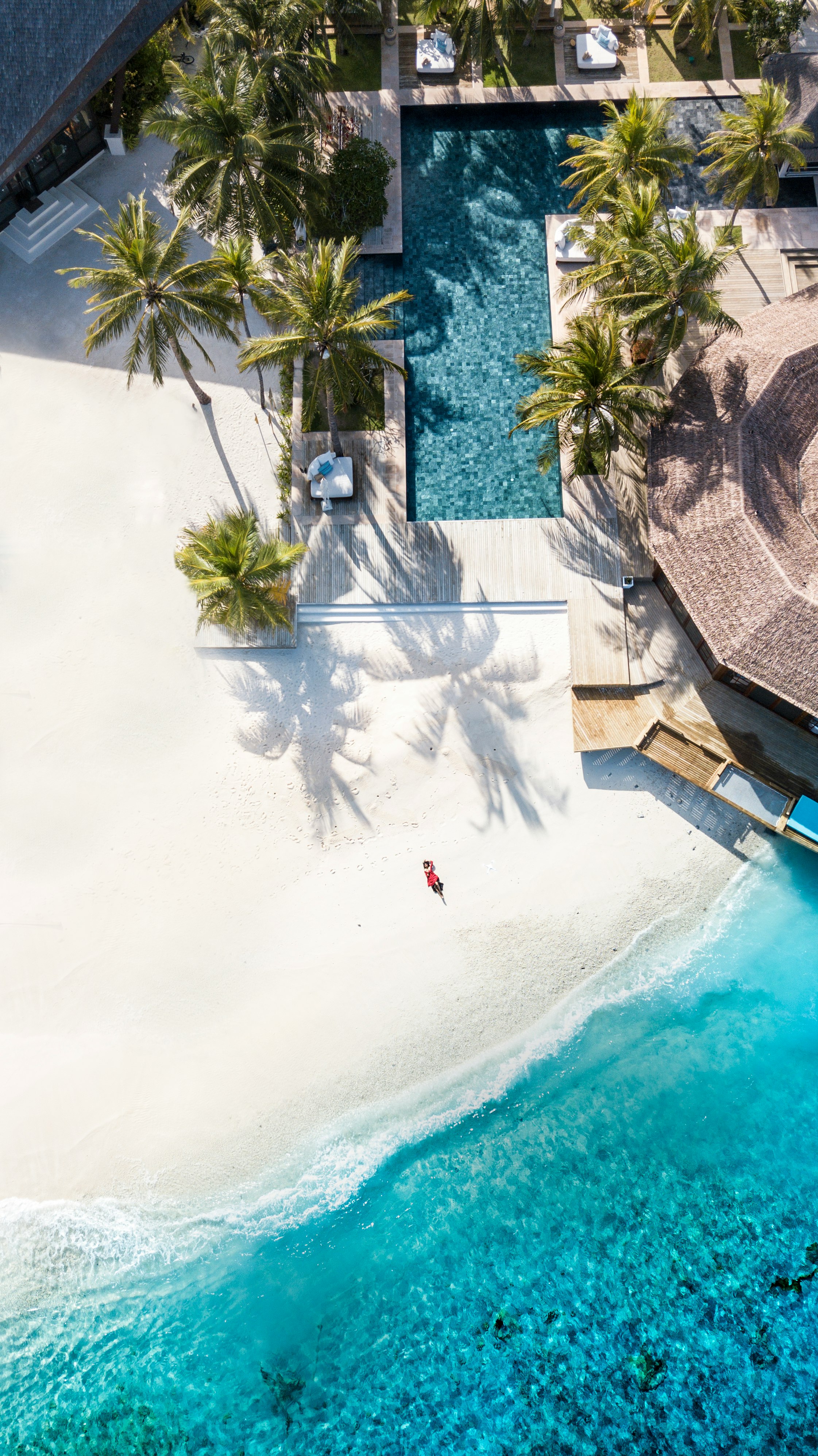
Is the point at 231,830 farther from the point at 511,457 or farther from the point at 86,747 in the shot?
the point at 511,457

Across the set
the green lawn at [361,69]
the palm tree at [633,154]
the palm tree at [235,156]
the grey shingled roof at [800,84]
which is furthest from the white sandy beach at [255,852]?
the grey shingled roof at [800,84]

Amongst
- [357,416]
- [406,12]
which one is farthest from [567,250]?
[406,12]

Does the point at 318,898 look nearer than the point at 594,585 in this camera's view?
Yes

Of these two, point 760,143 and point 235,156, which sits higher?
point 760,143

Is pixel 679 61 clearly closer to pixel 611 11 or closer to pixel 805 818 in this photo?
pixel 611 11

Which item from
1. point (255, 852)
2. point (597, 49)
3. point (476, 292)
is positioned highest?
point (597, 49)

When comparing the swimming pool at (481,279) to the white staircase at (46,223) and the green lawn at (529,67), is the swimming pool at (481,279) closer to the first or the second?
the green lawn at (529,67)
